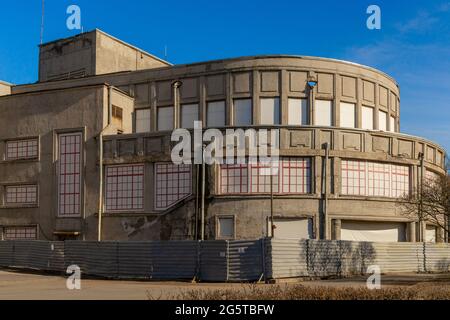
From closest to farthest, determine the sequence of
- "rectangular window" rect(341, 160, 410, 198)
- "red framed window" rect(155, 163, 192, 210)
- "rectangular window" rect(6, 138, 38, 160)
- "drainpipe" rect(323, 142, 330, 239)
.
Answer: "drainpipe" rect(323, 142, 330, 239) → "red framed window" rect(155, 163, 192, 210) → "rectangular window" rect(341, 160, 410, 198) → "rectangular window" rect(6, 138, 38, 160)

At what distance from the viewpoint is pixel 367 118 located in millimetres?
43000

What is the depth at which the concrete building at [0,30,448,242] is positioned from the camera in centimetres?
3531

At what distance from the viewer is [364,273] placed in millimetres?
30344

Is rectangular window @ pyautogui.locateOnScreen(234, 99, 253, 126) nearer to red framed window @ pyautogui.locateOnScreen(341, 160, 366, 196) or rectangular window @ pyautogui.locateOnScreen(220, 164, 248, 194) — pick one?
rectangular window @ pyautogui.locateOnScreen(220, 164, 248, 194)

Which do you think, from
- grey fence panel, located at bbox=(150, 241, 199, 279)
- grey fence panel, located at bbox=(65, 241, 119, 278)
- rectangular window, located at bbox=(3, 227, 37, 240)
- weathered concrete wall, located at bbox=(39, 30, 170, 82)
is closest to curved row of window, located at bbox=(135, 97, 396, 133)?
weathered concrete wall, located at bbox=(39, 30, 170, 82)

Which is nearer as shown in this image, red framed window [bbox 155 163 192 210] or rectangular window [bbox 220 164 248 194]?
rectangular window [bbox 220 164 248 194]

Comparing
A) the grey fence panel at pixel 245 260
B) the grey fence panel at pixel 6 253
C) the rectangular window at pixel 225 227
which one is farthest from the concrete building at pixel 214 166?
the grey fence panel at pixel 245 260

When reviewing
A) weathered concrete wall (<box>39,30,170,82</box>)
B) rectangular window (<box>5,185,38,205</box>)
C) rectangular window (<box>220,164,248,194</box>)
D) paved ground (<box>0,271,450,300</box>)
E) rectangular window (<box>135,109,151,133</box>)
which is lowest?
paved ground (<box>0,271,450,300</box>)

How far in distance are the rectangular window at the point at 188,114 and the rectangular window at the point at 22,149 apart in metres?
9.12

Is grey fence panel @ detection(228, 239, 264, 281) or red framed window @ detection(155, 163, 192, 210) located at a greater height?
red framed window @ detection(155, 163, 192, 210)

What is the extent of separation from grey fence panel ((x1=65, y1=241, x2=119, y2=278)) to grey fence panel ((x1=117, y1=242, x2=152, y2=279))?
1.09ft

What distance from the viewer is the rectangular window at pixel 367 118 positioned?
4266 cm

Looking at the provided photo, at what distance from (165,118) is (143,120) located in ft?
4.96
